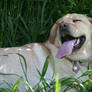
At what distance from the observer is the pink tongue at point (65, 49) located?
3536 mm

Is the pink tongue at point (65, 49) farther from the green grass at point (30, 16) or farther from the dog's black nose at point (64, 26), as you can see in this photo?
the green grass at point (30, 16)

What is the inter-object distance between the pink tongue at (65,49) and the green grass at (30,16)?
1.31 meters

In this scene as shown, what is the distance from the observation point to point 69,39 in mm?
3795

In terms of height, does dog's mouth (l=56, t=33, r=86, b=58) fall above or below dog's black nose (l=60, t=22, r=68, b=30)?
below

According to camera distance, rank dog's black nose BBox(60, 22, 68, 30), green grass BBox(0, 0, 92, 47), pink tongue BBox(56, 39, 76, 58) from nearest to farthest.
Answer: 1. pink tongue BBox(56, 39, 76, 58)
2. dog's black nose BBox(60, 22, 68, 30)
3. green grass BBox(0, 0, 92, 47)

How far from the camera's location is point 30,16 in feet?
16.5

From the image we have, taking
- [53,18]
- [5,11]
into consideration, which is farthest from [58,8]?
[5,11]

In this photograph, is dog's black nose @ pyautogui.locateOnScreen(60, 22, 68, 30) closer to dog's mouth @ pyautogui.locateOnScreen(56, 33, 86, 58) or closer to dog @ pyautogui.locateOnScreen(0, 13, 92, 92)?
dog @ pyautogui.locateOnScreen(0, 13, 92, 92)

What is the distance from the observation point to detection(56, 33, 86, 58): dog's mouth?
140 inches

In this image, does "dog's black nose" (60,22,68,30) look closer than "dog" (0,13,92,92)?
No

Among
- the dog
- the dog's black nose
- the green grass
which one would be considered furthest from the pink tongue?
the green grass

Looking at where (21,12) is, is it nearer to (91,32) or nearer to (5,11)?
(5,11)

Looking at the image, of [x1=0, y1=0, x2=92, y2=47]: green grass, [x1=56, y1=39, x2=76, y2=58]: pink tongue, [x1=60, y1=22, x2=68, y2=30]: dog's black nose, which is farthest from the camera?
[x1=0, y1=0, x2=92, y2=47]: green grass

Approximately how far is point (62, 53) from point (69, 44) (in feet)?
0.55
